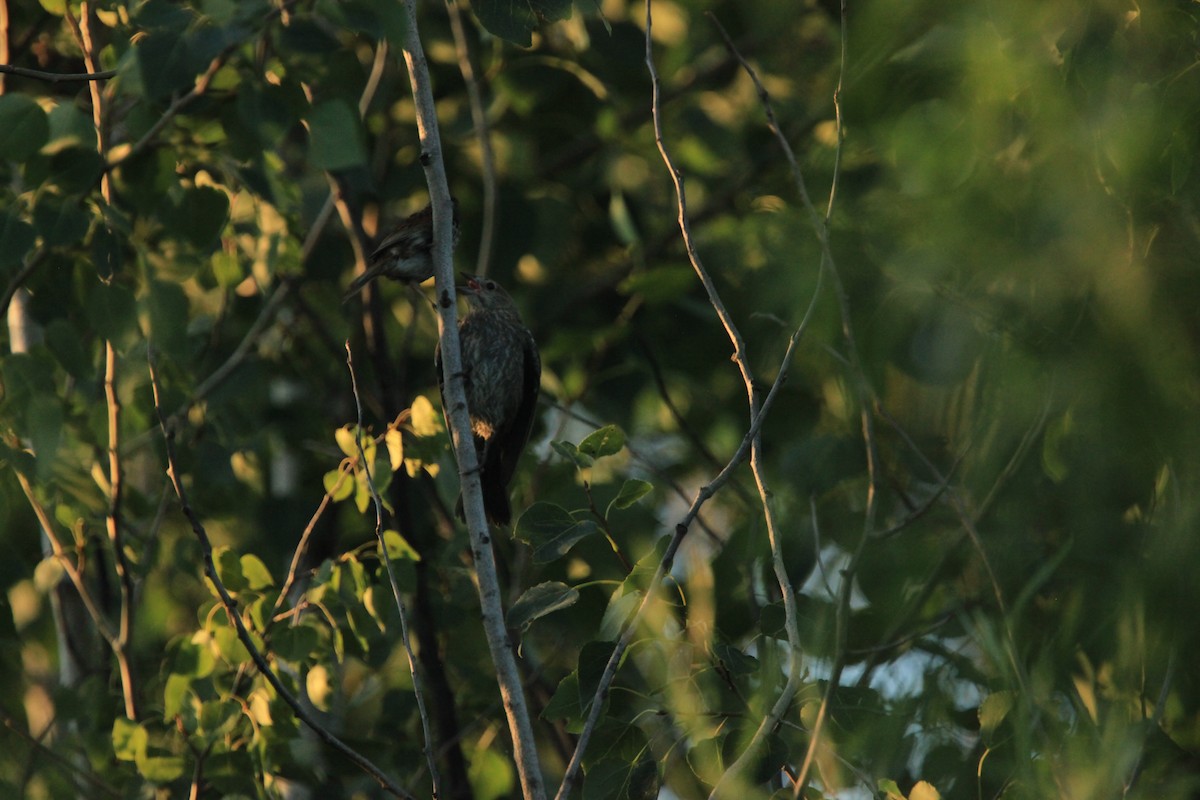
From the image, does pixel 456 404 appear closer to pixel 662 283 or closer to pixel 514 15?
Result: pixel 514 15

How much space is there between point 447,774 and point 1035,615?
3589mm

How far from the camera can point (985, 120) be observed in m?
1.32

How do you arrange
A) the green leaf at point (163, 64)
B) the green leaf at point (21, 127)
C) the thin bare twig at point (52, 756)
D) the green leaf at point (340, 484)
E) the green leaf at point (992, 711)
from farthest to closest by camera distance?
1. the thin bare twig at point (52, 756)
2. the green leaf at point (340, 484)
3. the green leaf at point (21, 127)
4. the green leaf at point (163, 64)
5. the green leaf at point (992, 711)

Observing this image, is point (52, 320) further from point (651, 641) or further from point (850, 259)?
point (850, 259)

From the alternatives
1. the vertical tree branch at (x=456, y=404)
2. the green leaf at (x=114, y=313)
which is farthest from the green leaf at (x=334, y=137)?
the green leaf at (x=114, y=313)

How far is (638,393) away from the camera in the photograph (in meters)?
5.77

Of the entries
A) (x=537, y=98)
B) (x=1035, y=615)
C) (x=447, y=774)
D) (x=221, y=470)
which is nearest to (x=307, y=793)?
(x=447, y=774)

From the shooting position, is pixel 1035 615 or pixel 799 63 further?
pixel 799 63

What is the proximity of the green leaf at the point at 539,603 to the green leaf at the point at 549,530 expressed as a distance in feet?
0.23

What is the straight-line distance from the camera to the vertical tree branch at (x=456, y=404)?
8.99 feet

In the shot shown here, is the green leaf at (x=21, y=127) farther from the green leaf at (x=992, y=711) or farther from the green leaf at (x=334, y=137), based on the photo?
the green leaf at (x=992, y=711)

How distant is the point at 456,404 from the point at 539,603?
638 millimetres

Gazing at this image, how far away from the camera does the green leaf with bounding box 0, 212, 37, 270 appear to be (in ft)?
10.7

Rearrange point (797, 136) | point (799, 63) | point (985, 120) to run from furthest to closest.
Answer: point (799, 63), point (797, 136), point (985, 120)
